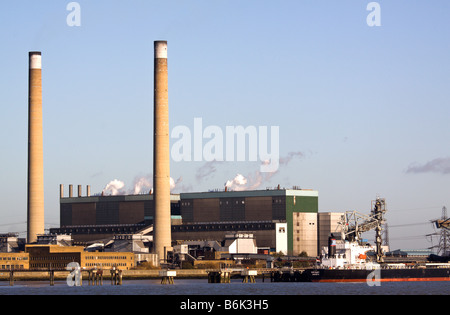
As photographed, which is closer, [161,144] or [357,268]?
[357,268]

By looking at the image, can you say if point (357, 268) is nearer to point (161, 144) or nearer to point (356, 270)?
point (356, 270)

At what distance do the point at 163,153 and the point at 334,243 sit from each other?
52.2 m

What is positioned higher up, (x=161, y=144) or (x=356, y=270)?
(x=161, y=144)

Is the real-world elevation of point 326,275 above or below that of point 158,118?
below

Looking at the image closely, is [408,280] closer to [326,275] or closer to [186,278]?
[326,275]

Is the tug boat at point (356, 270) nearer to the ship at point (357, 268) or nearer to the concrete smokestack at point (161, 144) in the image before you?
the ship at point (357, 268)

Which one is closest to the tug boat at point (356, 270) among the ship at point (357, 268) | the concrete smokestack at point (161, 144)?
the ship at point (357, 268)

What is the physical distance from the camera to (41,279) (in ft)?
624

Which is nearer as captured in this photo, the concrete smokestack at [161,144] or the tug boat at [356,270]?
the tug boat at [356,270]

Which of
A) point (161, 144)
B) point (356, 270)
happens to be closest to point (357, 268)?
point (356, 270)

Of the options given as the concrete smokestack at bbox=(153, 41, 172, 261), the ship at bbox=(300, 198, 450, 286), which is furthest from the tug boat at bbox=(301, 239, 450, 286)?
the concrete smokestack at bbox=(153, 41, 172, 261)

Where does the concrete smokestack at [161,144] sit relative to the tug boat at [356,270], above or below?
above

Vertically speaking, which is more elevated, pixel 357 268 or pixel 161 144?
pixel 161 144
